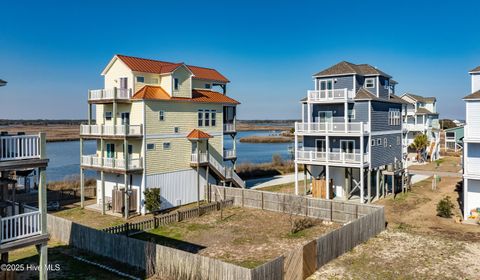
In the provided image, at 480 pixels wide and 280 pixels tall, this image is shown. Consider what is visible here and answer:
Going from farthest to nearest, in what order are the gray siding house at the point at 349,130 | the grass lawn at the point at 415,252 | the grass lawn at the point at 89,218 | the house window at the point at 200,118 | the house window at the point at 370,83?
the house window at the point at 200,118 < the house window at the point at 370,83 < the gray siding house at the point at 349,130 < the grass lawn at the point at 89,218 < the grass lawn at the point at 415,252

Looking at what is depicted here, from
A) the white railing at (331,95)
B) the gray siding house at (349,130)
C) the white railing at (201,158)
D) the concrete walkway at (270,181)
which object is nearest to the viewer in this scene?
the gray siding house at (349,130)

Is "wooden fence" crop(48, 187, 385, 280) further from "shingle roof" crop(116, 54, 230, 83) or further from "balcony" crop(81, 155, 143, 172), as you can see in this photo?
"shingle roof" crop(116, 54, 230, 83)

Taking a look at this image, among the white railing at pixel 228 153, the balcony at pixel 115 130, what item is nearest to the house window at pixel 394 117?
the white railing at pixel 228 153

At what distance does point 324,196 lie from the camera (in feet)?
98.4

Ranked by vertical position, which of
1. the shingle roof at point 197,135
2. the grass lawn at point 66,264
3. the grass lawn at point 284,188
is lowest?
the grass lawn at point 66,264

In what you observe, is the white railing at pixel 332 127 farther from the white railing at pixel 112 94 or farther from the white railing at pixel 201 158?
the white railing at pixel 112 94

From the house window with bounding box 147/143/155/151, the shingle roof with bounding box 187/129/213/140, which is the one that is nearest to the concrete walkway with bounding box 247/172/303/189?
the shingle roof with bounding box 187/129/213/140

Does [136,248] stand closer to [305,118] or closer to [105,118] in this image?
[105,118]

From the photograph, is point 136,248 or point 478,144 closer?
point 136,248

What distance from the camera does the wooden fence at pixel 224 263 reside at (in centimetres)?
1379

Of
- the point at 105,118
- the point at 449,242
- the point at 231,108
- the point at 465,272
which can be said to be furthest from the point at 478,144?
the point at 105,118

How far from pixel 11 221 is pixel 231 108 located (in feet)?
77.9

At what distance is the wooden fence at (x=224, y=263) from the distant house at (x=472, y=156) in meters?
6.26

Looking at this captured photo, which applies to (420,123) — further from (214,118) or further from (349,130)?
(214,118)
